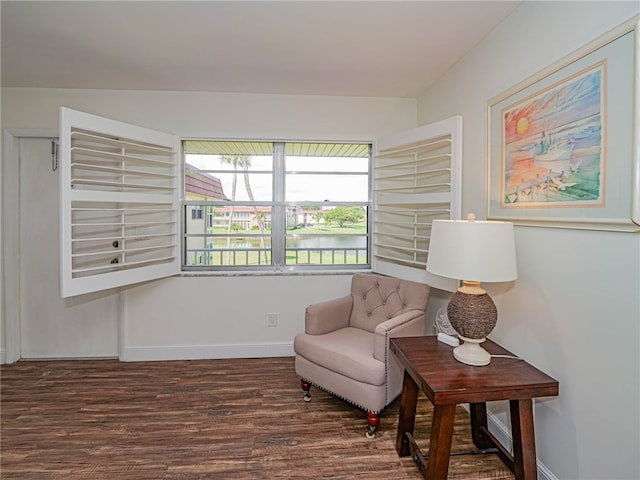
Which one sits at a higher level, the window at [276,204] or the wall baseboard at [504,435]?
the window at [276,204]

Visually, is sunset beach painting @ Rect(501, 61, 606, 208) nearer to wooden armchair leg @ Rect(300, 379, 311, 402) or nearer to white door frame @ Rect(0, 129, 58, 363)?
wooden armchair leg @ Rect(300, 379, 311, 402)

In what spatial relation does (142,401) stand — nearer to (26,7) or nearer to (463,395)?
(463,395)

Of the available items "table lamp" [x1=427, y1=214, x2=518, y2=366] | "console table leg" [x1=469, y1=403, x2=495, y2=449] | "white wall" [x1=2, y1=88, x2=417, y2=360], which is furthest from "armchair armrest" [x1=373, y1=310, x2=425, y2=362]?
"white wall" [x1=2, y1=88, x2=417, y2=360]

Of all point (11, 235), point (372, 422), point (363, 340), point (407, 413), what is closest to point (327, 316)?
point (363, 340)

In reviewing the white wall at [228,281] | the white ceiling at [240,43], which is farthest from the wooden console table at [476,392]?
the white ceiling at [240,43]

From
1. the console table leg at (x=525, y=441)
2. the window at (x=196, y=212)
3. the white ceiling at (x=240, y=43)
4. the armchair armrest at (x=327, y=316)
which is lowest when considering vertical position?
the console table leg at (x=525, y=441)

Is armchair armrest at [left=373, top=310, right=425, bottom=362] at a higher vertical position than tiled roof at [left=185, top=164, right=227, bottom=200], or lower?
lower

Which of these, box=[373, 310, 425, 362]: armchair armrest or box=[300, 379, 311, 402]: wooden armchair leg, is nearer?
box=[373, 310, 425, 362]: armchair armrest

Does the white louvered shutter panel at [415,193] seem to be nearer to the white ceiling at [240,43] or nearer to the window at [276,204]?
the window at [276,204]

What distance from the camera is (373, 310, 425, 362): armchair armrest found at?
2076 mm

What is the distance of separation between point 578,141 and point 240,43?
199 cm

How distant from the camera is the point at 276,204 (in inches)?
129

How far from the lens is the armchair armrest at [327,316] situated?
250 centimetres

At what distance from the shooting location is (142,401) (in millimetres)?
2432
